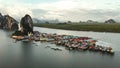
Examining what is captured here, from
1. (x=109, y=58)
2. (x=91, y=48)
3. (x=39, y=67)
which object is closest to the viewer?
(x=39, y=67)

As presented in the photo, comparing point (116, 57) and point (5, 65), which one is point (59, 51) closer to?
point (116, 57)

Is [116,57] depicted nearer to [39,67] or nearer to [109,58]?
[109,58]

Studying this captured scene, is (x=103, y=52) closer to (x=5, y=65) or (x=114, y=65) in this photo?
(x=114, y=65)

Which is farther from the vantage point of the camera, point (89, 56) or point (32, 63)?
point (89, 56)

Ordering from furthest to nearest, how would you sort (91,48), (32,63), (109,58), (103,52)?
(91,48)
(103,52)
(109,58)
(32,63)

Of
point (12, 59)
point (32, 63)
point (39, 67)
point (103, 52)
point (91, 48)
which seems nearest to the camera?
point (39, 67)

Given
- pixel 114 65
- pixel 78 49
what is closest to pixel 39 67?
pixel 114 65

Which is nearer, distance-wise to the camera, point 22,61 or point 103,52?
point 22,61

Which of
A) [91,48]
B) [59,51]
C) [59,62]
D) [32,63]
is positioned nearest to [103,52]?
[91,48]

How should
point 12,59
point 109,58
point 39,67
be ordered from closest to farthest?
point 39,67, point 12,59, point 109,58
